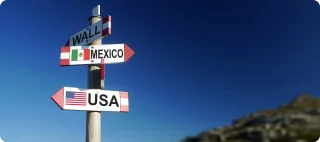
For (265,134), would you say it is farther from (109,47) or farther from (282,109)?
(109,47)

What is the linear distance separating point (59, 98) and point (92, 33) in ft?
3.07

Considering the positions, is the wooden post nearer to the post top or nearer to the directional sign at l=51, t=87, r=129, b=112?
the post top

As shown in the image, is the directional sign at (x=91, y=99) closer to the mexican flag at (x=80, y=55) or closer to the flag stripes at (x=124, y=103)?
the flag stripes at (x=124, y=103)

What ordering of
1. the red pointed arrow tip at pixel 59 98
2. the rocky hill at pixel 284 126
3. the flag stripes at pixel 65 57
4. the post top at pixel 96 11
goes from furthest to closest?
1. the post top at pixel 96 11
2. the flag stripes at pixel 65 57
3. the red pointed arrow tip at pixel 59 98
4. the rocky hill at pixel 284 126

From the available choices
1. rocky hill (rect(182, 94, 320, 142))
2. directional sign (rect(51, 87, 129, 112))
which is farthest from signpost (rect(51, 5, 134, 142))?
rocky hill (rect(182, 94, 320, 142))

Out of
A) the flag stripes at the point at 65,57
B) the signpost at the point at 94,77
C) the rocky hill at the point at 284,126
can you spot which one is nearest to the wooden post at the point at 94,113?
the signpost at the point at 94,77

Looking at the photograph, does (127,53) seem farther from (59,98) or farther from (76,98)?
(59,98)

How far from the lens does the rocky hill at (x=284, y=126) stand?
1254 millimetres

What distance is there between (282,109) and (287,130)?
0.38ft

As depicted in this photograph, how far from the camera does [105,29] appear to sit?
3.88 metres

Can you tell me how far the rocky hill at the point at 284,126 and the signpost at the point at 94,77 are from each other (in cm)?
259

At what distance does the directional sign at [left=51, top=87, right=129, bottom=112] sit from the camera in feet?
12.0

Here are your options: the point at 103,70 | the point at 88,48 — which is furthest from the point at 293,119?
the point at 88,48

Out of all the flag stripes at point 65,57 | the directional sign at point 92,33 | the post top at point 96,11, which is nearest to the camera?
the directional sign at point 92,33
